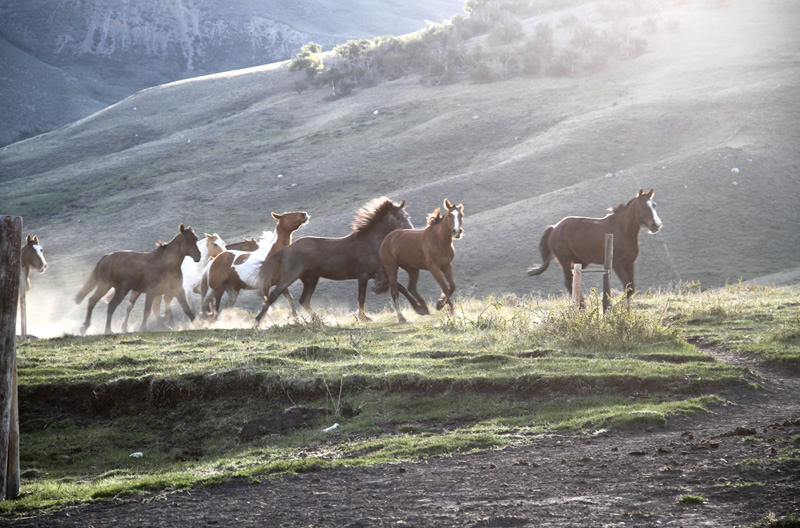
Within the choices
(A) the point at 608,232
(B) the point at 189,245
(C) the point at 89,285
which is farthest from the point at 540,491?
(C) the point at 89,285

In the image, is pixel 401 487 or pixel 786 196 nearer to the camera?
pixel 401 487

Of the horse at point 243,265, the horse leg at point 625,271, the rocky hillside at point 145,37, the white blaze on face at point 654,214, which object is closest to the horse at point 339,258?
the horse at point 243,265

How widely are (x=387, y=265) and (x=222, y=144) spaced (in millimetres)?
44511

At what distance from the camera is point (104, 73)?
14362 centimetres

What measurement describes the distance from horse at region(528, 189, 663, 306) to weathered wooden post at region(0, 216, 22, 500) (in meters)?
10.7

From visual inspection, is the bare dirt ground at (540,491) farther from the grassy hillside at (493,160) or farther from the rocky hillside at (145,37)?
the rocky hillside at (145,37)

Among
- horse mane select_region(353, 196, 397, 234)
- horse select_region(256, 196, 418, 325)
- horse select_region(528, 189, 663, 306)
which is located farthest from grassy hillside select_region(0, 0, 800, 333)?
horse select_region(528, 189, 663, 306)

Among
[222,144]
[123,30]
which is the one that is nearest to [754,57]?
[222,144]

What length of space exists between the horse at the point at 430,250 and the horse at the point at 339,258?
0.26 m

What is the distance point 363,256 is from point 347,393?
7.03 meters

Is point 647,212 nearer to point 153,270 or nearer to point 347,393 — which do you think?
point 347,393

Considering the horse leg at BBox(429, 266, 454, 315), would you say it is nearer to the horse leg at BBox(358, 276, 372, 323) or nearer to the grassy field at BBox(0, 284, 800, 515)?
the horse leg at BBox(358, 276, 372, 323)

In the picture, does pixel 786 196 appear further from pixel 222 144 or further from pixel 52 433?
pixel 222 144

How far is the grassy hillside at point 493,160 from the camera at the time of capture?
91.2ft
